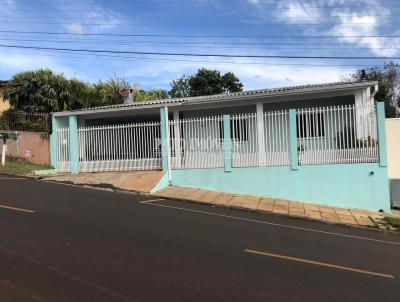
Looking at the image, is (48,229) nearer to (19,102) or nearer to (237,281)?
(237,281)

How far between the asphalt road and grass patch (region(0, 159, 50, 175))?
235 inches

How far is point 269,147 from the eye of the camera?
52.1ft

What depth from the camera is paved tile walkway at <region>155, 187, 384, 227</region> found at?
13133 millimetres

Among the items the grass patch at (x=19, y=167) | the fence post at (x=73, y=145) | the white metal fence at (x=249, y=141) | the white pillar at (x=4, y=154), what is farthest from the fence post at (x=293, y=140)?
the white pillar at (x=4, y=154)

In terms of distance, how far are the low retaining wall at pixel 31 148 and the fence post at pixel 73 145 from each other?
158 centimetres

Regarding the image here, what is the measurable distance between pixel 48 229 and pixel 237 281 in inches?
161

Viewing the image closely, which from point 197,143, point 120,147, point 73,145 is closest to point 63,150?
point 73,145

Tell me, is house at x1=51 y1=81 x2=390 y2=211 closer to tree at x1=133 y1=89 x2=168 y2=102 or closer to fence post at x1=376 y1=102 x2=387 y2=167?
fence post at x1=376 y1=102 x2=387 y2=167

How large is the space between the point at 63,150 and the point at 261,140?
8411 mm

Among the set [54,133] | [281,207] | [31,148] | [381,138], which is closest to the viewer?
[281,207]

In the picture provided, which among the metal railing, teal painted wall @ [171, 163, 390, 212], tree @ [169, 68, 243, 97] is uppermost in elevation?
tree @ [169, 68, 243, 97]

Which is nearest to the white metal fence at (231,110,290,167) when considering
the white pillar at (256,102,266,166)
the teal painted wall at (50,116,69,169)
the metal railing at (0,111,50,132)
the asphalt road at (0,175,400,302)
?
the white pillar at (256,102,266,166)

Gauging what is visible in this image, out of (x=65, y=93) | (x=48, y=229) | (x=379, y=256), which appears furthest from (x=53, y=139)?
(x=379, y=256)

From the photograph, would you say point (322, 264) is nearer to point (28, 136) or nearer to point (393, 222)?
point (393, 222)
